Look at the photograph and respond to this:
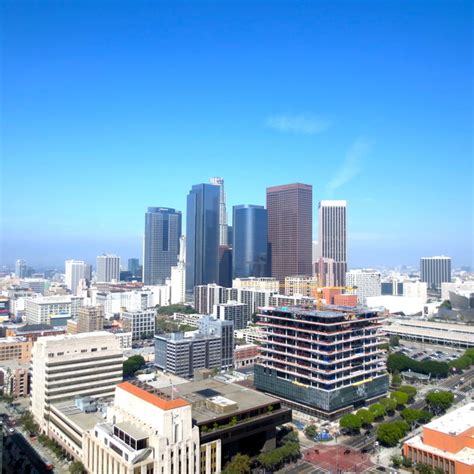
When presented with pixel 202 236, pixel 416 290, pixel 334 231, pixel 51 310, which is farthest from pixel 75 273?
pixel 416 290

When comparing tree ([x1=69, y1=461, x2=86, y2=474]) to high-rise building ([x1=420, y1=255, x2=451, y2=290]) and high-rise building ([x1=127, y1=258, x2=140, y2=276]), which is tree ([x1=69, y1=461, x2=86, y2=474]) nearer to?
high-rise building ([x1=420, y1=255, x2=451, y2=290])

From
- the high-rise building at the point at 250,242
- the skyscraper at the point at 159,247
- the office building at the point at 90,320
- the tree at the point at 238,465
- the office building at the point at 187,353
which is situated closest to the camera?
the tree at the point at 238,465

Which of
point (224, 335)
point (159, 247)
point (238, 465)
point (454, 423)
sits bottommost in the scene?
point (238, 465)

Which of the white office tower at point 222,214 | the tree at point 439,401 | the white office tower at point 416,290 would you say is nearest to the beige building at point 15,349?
the tree at point 439,401

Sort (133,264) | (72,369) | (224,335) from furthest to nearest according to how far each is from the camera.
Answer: (133,264) → (224,335) → (72,369)

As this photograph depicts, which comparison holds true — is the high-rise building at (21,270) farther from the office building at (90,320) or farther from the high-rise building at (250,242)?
the office building at (90,320)

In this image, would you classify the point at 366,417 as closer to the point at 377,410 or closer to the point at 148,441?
the point at 377,410

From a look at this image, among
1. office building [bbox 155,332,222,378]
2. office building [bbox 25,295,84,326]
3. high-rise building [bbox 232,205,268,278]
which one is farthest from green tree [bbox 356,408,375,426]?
high-rise building [bbox 232,205,268,278]
